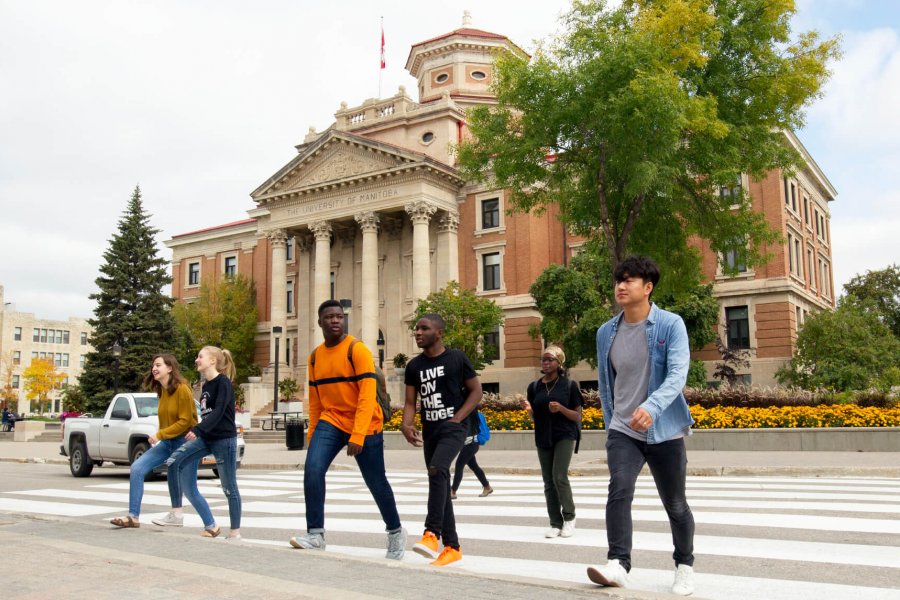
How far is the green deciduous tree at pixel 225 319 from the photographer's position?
179 ft

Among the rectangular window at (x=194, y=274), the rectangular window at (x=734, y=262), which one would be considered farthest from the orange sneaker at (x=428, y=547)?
the rectangular window at (x=194, y=274)

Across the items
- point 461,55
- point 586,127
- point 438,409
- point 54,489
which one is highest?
point 461,55

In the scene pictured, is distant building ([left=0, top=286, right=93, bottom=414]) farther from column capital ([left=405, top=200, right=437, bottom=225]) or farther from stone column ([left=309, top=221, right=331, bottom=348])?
column capital ([left=405, top=200, right=437, bottom=225])

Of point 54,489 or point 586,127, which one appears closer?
point 54,489

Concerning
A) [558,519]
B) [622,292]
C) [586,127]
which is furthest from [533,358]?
[622,292]

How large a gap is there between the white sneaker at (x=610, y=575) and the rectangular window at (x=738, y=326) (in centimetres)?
3870

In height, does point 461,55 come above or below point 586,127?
above

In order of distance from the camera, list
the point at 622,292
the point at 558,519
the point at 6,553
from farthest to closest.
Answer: the point at 558,519 → the point at 6,553 → the point at 622,292

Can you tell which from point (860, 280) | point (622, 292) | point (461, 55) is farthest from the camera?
point (860, 280)

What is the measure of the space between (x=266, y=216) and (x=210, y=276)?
6763 mm

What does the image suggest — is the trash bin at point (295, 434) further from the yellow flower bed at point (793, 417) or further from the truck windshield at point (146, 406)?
the truck windshield at point (146, 406)

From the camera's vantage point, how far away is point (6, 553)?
21.4 ft

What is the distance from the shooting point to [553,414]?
330 inches

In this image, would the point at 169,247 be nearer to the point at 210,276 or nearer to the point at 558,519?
the point at 210,276
